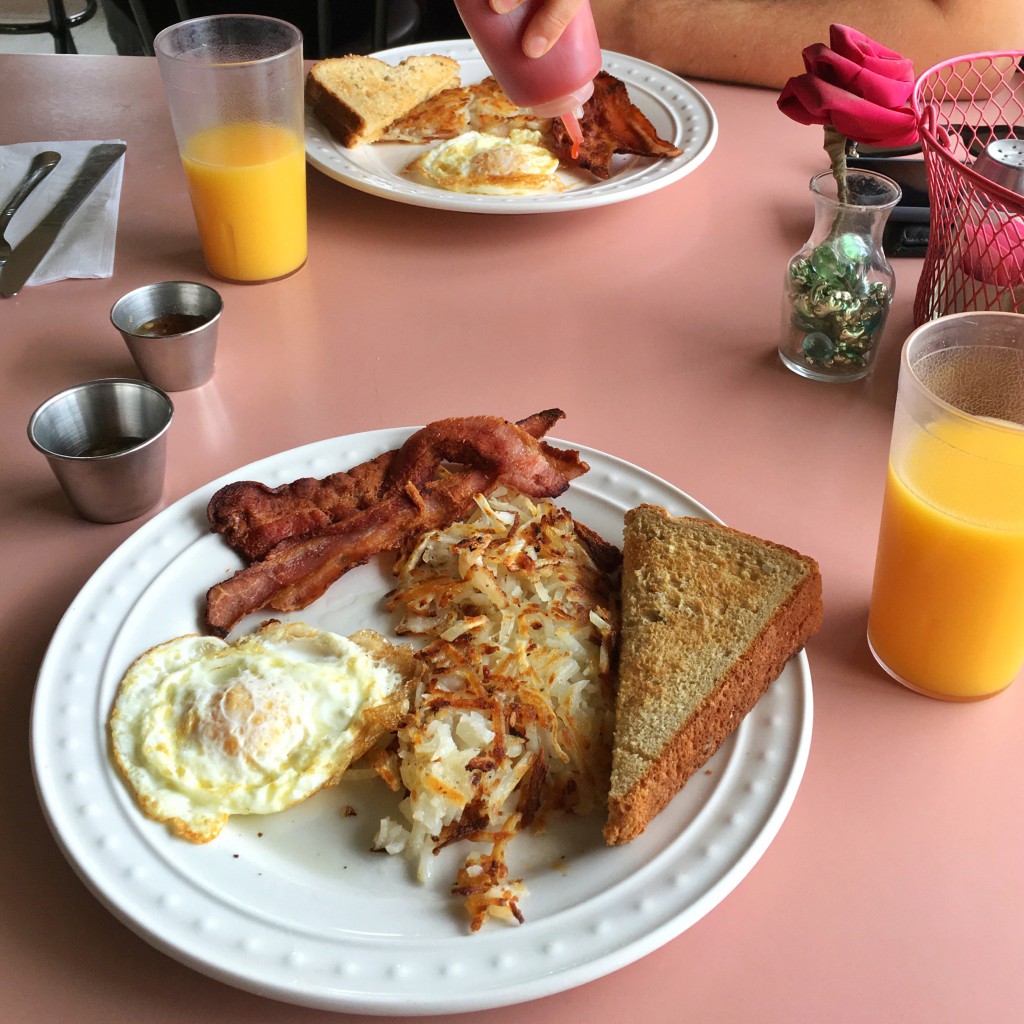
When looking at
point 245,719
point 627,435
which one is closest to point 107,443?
point 245,719

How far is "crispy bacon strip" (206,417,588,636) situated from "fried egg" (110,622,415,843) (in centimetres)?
10

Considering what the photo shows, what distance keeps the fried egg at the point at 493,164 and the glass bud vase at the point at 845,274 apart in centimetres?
81

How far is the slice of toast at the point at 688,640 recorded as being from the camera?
1190mm

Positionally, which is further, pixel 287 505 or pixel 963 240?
pixel 963 240

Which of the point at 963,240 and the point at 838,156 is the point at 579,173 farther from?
the point at 963,240

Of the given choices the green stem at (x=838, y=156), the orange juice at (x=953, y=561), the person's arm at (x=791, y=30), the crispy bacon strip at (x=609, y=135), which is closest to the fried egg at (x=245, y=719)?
the orange juice at (x=953, y=561)

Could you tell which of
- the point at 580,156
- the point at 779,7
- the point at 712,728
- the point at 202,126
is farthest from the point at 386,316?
the point at 779,7

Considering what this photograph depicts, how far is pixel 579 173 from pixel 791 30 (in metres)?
0.95

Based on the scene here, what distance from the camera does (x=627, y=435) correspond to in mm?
1857

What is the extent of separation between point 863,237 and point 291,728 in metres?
1.34

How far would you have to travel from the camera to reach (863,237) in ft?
5.97

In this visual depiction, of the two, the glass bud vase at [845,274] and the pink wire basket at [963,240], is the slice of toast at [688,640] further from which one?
the pink wire basket at [963,240]

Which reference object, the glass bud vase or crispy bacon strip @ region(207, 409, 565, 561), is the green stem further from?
crispy bacon strip @ region(207, 409, 565, 561)

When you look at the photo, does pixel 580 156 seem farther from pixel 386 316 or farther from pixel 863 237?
pixel 863 237
